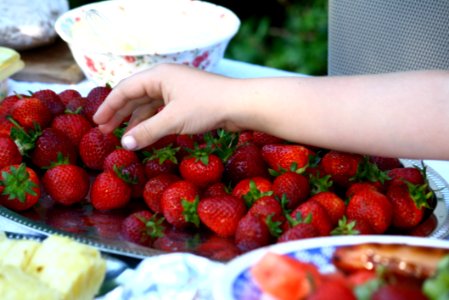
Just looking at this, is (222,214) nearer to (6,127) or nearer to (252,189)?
(252,189)

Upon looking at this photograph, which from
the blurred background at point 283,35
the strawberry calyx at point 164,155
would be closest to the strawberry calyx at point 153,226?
the strawberry calyx at point 164,155

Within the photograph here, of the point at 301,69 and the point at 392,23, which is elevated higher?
the point at 392,23

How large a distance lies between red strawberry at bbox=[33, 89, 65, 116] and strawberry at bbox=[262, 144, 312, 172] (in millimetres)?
304

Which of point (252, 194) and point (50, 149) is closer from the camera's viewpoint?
point (252, 194)

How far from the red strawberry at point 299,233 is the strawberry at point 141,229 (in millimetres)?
144

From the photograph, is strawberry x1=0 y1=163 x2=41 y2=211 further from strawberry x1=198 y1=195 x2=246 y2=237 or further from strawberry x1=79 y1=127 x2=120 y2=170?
strawberry x1=198 y1=195 x2=246 y2=237

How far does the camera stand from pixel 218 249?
76 centimetres

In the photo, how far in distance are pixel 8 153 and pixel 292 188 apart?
0.33m

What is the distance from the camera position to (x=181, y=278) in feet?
2.19

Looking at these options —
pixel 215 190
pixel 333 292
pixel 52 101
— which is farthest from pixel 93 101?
pixel 333 292

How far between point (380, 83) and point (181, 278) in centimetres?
34

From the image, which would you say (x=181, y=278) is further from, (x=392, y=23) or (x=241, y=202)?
(x=392, y=23)

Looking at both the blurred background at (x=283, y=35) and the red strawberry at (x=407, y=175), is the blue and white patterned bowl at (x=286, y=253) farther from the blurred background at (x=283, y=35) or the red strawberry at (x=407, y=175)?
the blurred background at (x=283, y=35)

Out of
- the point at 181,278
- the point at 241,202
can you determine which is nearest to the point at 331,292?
the point at 181,278
